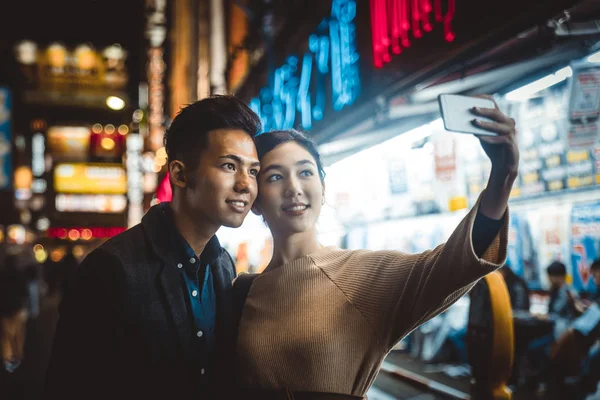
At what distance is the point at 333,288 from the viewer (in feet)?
8.03

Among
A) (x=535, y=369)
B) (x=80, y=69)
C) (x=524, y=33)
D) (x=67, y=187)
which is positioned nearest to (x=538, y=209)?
(x=535, y=369)

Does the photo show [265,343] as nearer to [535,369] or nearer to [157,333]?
[157,333]

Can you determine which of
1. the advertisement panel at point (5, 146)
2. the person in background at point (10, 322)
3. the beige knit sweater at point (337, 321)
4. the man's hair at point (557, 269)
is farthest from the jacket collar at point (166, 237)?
the advertisement panel at point (5, 146)

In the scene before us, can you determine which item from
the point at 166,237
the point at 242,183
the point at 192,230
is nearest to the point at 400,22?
the point at 242,183

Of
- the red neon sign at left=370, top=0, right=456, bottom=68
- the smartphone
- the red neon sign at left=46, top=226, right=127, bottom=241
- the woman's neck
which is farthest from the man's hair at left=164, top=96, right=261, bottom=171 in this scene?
the red neon sign at left=46, top=226, right=127, bottom=241

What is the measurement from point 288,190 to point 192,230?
1.75 ft

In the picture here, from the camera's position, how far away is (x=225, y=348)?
251cm

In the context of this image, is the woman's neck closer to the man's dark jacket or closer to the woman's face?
the woman's face

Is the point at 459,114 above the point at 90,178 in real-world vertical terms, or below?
below

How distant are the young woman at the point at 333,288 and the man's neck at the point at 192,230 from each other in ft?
1.32

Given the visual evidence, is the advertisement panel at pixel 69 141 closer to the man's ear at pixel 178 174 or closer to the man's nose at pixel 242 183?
the man's ear at pixel 178 174

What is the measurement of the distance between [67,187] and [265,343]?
21748mm

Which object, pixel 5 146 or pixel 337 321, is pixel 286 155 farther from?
pixel 5 146

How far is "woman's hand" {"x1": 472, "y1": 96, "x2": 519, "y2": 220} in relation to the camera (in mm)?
1815
